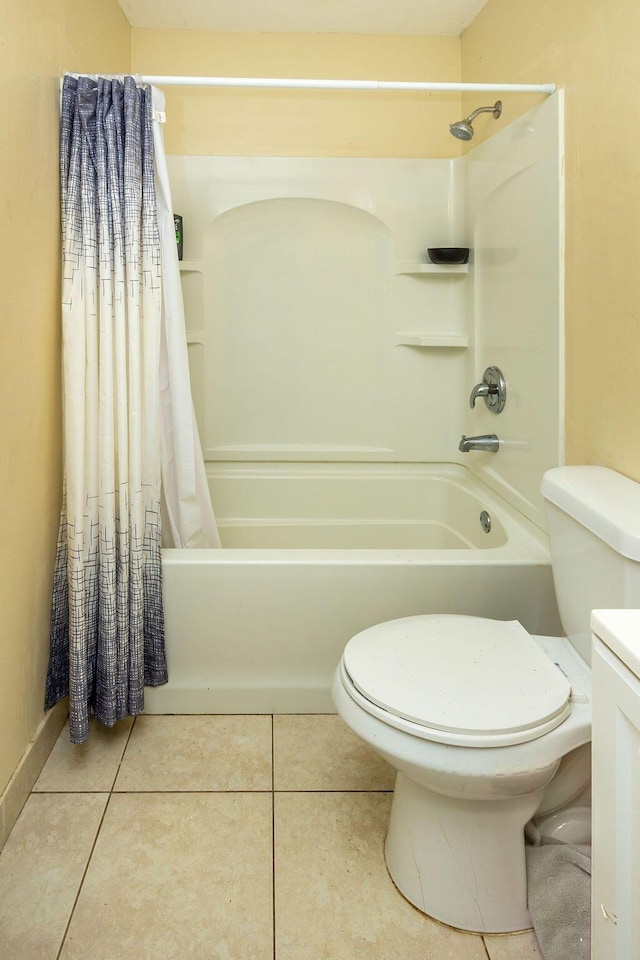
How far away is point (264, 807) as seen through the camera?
1694 mm

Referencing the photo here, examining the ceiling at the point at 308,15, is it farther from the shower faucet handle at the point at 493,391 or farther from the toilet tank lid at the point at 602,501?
the toilet tank lid at the point at 602,501

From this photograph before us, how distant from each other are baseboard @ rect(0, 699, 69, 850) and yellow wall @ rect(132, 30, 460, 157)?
2.10 meters

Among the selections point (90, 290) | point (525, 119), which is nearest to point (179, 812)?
point (90, 290)

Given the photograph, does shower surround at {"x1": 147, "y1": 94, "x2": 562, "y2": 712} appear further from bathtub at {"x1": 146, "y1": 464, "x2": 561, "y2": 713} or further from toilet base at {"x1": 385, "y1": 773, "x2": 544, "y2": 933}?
toilet base at {"x1": 385, "y1": 773, "x2": 544, "y2": 933}

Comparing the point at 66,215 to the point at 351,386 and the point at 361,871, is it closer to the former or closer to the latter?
the point at 351,386

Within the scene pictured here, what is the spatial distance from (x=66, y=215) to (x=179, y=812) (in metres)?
1.45

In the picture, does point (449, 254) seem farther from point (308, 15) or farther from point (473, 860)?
point (473, 860)

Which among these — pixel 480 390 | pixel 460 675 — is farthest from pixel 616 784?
pixel 480 390

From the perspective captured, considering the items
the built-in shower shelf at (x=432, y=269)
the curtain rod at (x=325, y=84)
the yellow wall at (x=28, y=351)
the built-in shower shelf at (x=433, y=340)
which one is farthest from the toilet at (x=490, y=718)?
the built-in shower shelf at (x=432, y=269)

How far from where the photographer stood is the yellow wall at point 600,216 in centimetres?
156

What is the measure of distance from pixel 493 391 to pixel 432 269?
0.63 m

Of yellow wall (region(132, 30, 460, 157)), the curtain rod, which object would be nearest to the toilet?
the curtain rod

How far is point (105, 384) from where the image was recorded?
5.88 feet

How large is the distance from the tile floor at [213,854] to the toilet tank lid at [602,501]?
0.78 metres
